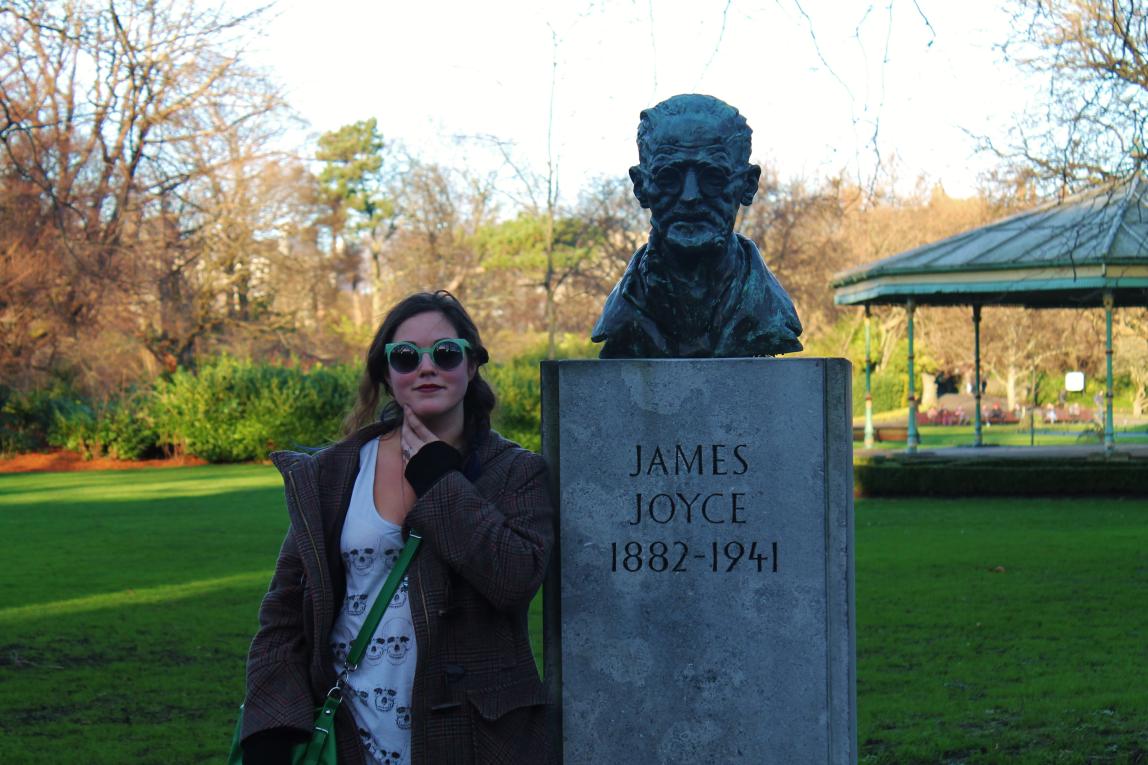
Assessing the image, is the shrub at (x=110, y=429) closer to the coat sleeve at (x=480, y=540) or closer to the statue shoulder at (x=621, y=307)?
the statue shoulder at (x=621, y=307)

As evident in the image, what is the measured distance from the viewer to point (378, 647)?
11.1 ft

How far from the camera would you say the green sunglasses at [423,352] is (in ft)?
11.8

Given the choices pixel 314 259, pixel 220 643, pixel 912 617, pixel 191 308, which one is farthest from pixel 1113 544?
pixel 314 259

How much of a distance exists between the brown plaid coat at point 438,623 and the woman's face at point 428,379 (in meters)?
0.25

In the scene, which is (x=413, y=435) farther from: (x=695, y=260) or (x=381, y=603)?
(x=695, y=260)

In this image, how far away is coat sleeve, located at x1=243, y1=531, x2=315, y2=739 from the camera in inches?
131

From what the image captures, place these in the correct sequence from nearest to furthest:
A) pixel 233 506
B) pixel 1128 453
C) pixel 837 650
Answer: pixel 837 650 → pixel 233 506 → pixel 1128 453

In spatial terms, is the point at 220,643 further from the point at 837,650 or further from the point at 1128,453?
the point at 1128,453

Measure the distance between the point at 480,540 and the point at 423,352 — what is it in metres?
0.58

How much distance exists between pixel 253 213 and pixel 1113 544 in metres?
31.9

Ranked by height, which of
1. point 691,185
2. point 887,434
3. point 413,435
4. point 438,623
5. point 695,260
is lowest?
point 887,434

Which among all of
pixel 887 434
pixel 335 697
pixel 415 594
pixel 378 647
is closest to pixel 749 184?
pixel 415 594

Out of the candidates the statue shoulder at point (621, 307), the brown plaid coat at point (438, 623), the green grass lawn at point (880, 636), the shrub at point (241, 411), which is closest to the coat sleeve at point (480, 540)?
the brown plaid coat at point (438, 623)

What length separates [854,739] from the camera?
4492 mm
